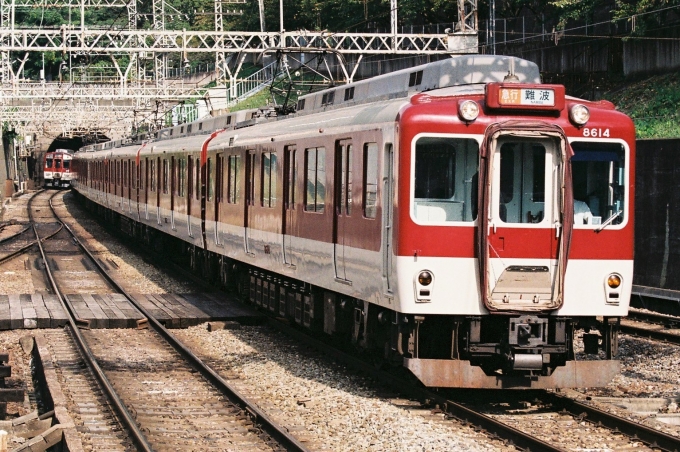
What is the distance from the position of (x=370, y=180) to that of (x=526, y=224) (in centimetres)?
169

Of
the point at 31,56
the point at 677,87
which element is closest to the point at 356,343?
the point at 677,87

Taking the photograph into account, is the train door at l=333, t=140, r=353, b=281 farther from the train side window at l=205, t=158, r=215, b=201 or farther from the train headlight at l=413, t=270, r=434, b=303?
the train side window at l=205, t=158, r=215, b=201

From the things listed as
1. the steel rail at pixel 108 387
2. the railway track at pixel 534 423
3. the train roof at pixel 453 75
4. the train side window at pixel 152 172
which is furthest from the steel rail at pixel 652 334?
the train side window at pixel 152 172

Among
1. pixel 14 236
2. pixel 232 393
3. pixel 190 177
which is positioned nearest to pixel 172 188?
pixel 190 177

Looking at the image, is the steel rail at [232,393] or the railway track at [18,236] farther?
the railway track at [18,236]

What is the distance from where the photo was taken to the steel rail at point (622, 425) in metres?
9.17

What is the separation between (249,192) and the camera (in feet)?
59.0

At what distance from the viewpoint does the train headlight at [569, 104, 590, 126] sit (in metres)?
10.9

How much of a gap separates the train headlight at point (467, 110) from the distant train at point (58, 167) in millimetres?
73544

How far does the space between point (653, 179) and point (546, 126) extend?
35.3 feet

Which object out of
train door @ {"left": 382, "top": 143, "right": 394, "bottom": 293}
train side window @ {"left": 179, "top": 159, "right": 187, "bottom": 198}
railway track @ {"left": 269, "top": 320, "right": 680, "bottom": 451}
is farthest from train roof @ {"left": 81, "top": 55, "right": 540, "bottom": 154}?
train side window @ {"left": 179, "top": 159, "right": 187, "bottom": 198}

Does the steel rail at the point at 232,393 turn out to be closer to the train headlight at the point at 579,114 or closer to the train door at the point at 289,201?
the train door at the point at 289,201

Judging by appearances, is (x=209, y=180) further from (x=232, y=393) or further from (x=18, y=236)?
(x=18, y=236)

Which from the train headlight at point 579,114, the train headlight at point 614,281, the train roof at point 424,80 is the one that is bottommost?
the train headlight at point 614,281
